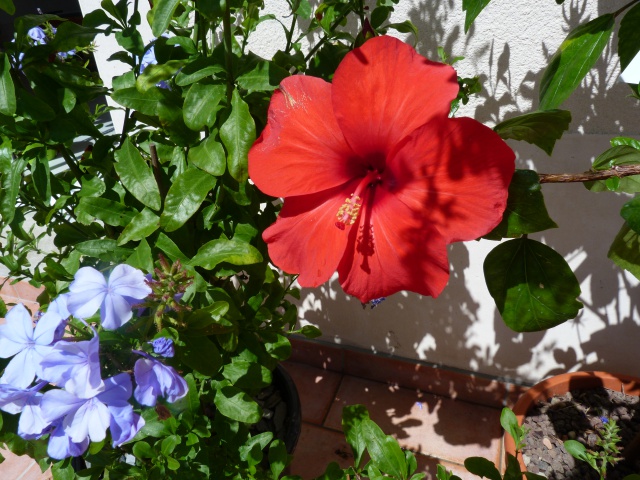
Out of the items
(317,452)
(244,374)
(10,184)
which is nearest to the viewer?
(10,184)

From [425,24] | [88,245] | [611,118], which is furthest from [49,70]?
[611,118]

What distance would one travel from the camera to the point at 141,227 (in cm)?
78

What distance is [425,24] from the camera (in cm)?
129

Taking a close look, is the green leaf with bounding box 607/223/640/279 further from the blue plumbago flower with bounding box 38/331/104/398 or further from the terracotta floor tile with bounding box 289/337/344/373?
the terracotta floor tile with bounding box 289/337/344/373

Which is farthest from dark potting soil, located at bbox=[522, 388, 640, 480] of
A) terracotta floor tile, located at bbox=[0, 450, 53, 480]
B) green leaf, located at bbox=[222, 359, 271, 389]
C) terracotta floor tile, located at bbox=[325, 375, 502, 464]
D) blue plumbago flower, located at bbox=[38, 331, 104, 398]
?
terracotta floor tile, located at bbox=[0, 450, 53, 480]

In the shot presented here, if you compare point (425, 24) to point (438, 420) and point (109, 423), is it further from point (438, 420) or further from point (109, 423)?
point (438, 420)

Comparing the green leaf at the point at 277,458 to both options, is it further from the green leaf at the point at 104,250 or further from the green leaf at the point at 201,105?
the green leaf at the point at 201,105

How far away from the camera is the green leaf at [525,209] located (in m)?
0.66

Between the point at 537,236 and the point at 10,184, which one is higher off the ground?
the point at 10,184

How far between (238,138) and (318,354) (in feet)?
4.60

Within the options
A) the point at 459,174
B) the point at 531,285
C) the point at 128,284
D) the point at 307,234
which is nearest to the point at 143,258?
the point at 128,284

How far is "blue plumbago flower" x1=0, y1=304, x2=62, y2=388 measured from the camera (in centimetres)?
62

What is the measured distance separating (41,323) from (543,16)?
1.24 m

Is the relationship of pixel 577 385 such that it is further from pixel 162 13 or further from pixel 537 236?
pixel 162 13
